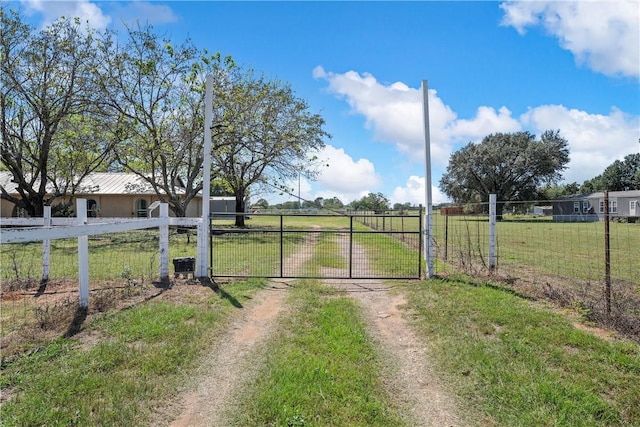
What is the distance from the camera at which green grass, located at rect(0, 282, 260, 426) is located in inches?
112

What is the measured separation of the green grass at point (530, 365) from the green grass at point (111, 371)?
8.65 ft

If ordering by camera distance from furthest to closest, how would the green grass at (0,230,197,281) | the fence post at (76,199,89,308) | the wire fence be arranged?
the green grass at (0,230,197,281), the fence post at (76,199,89,308), the wire fence

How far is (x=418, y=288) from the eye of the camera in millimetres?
7184

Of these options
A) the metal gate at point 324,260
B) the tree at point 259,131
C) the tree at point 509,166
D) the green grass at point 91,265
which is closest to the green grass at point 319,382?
the metal gate at point 324,260

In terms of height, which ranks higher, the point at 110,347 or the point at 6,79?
the point at 6,79

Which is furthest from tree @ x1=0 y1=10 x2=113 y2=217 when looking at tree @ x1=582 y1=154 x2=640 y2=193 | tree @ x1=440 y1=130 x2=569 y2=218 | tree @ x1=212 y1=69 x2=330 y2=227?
tree @ x1=582 y1=154 x2=640 y2=193

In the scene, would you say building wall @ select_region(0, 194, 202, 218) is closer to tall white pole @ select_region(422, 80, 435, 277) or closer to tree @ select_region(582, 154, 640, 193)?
tall white pole @ select_region(422, 80, 435, 277)

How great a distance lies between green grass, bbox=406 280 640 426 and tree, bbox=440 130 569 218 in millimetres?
44855

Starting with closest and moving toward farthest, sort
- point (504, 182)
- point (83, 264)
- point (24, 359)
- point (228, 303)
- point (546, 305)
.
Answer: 1. point (24, 359)
2. point (83, 264)
3. point (546, 305)
4. point (228, 303)
5. point (504, 182)

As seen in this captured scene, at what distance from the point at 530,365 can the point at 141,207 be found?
3287 centimetres

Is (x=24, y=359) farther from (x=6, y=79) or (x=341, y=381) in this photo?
(x=6, y=79)

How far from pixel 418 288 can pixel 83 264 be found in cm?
546

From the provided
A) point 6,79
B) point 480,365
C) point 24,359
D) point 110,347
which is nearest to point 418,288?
point 480,365

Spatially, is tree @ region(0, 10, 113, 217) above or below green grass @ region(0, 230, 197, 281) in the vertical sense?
above
